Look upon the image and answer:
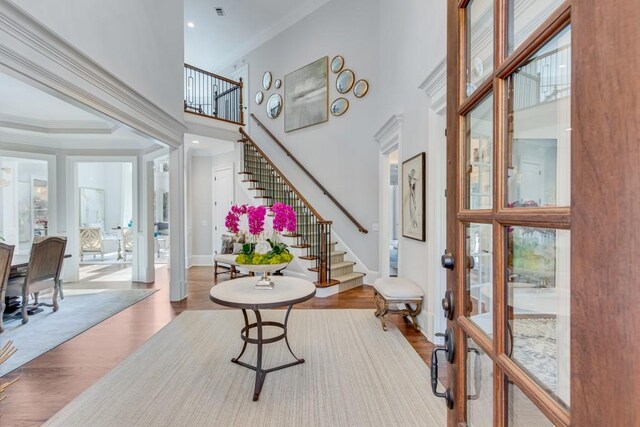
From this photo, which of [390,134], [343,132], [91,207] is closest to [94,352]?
[390,134]

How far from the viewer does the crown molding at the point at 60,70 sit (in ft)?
6.92

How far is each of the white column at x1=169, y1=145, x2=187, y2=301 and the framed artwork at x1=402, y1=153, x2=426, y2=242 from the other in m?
3.46

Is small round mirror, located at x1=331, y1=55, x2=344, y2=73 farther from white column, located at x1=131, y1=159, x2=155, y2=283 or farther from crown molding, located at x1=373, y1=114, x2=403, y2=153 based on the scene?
white column, located at x1=131, y1=159, x2=155, y2=283

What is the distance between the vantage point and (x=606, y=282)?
1.28 feet

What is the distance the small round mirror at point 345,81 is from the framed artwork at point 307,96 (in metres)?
0.32

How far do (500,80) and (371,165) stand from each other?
505cm

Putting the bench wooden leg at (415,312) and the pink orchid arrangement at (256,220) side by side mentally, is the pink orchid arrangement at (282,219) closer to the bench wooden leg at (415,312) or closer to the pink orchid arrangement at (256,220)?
the pink orchid arrangement at (256,220)

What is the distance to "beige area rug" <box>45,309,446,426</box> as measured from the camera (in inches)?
80.7

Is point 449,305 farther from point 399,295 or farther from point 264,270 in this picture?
point 399,295

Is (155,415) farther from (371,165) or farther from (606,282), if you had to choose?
(371,165)

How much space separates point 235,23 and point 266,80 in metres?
1.41

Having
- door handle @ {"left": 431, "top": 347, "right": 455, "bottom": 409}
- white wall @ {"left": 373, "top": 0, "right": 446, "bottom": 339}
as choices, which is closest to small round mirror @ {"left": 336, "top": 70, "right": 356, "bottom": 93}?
white wall @ {"left": 373, "top": 0, "right": 446, "bottom": 339}

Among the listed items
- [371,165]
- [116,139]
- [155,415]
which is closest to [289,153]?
[371,165]

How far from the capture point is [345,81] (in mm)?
6020
